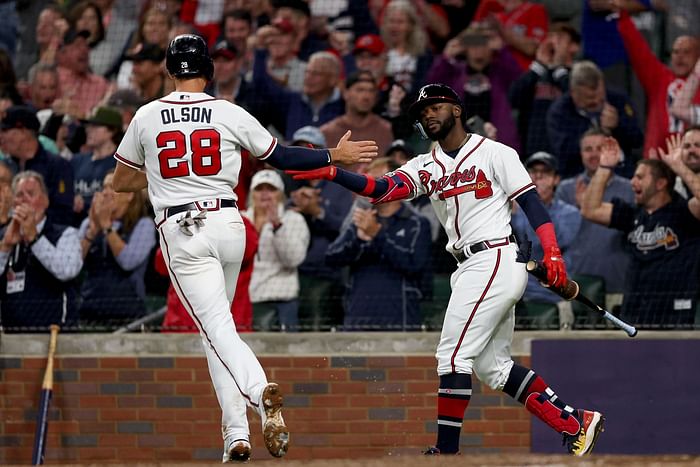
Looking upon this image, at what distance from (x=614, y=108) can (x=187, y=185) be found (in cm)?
364

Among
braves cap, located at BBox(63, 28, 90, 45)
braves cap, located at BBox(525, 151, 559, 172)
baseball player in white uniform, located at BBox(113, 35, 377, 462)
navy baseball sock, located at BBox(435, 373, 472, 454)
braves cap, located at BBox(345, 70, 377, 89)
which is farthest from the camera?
braves cap, located at BBox(63, 28, 90, 45)

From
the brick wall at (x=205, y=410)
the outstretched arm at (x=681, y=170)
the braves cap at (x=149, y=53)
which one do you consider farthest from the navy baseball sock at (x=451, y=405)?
the braves cap at (x=149, y=53)

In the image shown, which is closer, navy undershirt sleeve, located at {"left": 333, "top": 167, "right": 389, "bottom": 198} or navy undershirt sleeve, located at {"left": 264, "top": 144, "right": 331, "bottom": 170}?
navy undershirt sleeve, located at {"left": 264, "top": 144, "right": 331, "bottom": 170}

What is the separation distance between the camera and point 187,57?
5.20 m

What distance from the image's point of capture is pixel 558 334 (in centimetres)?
716

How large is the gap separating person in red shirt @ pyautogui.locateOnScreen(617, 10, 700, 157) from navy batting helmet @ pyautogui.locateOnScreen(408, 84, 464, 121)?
2502 millimetres

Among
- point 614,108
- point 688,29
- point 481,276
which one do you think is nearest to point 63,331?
point 481,276

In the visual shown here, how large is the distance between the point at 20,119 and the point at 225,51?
153 centimetres

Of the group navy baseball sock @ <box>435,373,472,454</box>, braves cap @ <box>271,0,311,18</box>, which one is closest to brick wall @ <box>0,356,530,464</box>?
navy baseball sock @ <box>435,373,472,454</box>

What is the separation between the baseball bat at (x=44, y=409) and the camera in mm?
7199

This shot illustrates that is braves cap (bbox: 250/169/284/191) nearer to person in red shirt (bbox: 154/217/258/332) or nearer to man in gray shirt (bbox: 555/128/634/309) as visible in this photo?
person in red shirt (bbox: 154/217/258/332)

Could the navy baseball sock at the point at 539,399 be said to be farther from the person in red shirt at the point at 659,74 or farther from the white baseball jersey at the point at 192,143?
the person in red shirt at the point at 659,74

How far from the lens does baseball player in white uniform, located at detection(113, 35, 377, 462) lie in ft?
16.6

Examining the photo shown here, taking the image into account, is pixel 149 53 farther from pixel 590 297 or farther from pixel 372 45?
pixel 590 297
